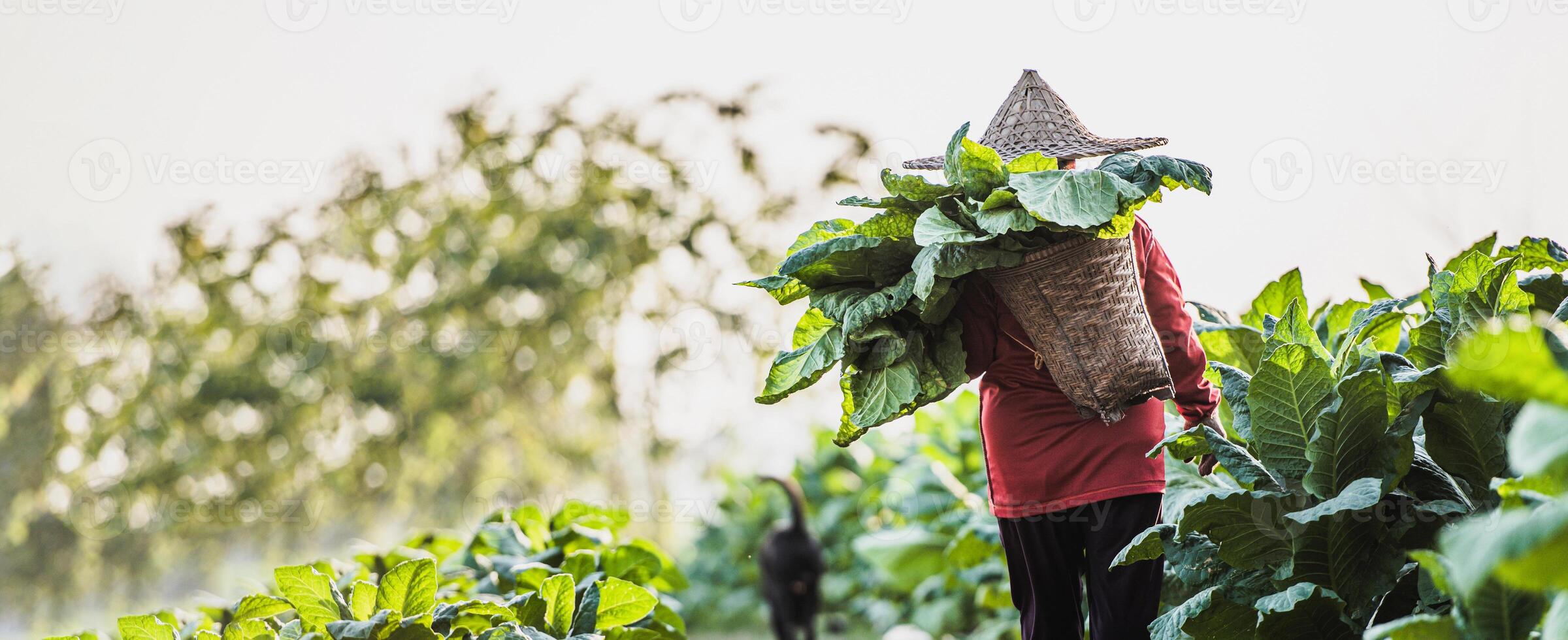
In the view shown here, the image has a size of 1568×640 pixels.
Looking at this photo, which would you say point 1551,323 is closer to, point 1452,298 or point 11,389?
point 1452,298

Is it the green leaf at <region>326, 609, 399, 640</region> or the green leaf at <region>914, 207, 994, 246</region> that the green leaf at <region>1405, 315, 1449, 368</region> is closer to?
the green leaf at <region>914, 207, 994, 246</region>

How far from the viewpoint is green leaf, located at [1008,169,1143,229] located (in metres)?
1.88

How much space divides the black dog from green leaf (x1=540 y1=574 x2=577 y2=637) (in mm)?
2499

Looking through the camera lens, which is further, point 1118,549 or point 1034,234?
point 1118,549

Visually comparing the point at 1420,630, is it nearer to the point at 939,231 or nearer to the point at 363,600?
the point at 939,231

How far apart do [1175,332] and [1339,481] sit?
1.34ft

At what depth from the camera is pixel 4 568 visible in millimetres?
8734

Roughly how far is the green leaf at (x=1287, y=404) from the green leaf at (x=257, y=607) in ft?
7.02

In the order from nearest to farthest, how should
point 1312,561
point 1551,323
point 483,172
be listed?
point 1551,323 → point 1312,561 → point 483,172

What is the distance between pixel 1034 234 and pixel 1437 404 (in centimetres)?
80

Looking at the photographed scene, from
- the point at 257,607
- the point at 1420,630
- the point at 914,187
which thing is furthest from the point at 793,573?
the point at 1420,630

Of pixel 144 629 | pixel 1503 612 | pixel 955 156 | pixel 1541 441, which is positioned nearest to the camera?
pixel 1541 441

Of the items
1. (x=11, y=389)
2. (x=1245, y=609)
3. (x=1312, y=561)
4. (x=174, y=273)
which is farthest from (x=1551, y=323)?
(x=11, y=389)

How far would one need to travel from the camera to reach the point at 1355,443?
1.98 meters
